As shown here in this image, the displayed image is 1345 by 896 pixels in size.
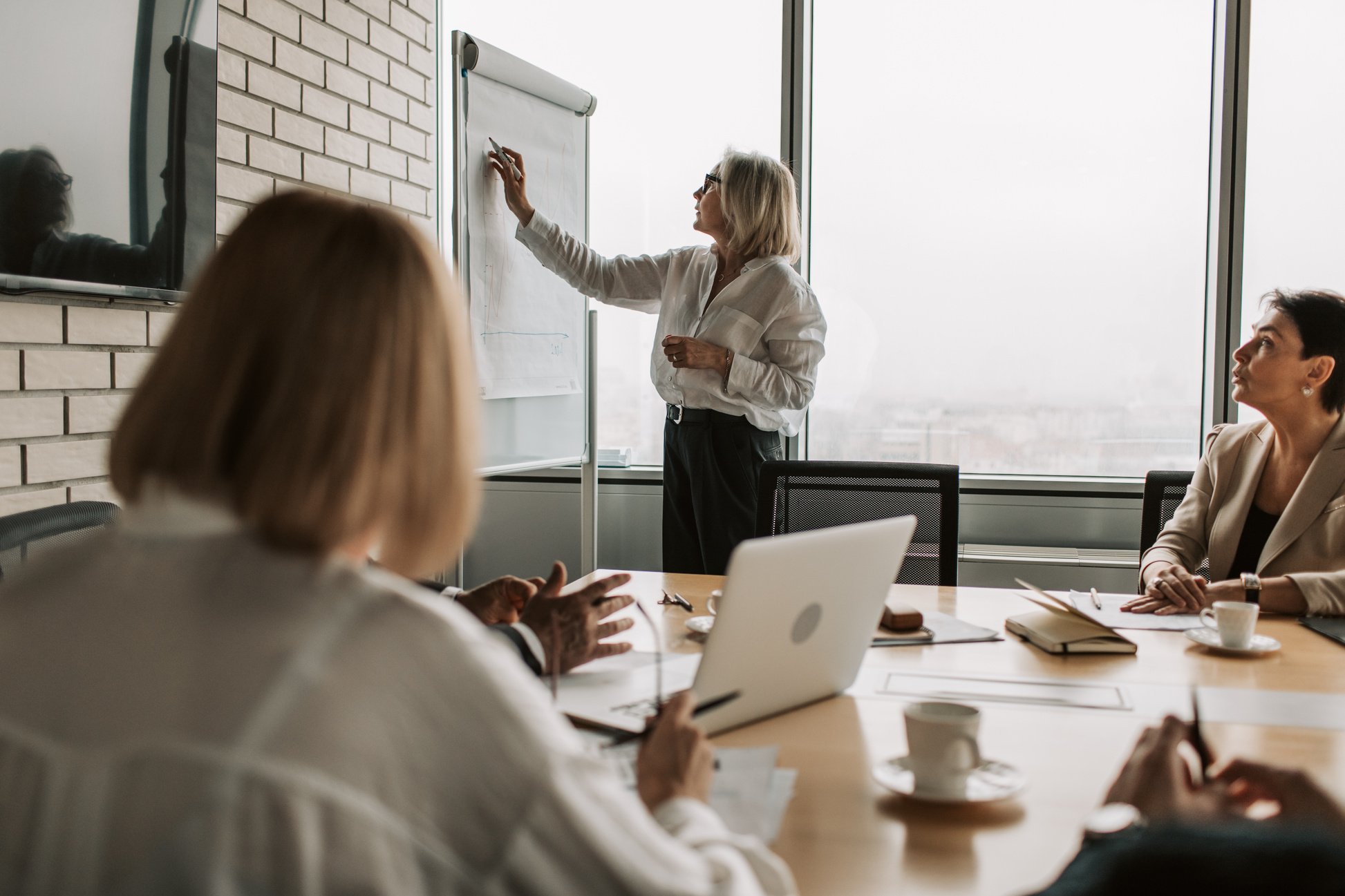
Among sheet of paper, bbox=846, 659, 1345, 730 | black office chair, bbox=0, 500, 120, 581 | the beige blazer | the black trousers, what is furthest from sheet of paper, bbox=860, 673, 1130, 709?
the black trousers

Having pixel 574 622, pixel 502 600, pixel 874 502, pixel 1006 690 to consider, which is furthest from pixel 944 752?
pixel 874 502

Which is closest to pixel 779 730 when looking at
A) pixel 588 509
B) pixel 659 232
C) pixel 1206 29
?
pixel 588 509

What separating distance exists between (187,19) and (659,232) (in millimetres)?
1968

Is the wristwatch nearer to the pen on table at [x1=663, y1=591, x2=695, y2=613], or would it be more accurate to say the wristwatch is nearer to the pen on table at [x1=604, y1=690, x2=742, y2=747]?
the pen on table at [x1=604, y1=690, x2=742, y2=747]

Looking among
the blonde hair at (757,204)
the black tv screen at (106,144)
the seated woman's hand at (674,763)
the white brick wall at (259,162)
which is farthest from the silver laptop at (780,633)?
the blonde hair at (757,204)

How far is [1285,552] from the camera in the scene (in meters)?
2.11

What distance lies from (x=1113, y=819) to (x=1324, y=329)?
1848mm

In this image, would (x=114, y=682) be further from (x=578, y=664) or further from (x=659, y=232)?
(x=659, y=232)

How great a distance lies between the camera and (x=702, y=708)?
45.3 inches

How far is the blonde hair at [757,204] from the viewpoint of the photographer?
316 centimetres

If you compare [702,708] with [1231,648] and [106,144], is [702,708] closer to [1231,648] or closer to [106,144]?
[1231,648]

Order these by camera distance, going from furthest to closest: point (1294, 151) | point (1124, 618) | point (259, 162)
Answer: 1. point (1294, 151)
2. point (259, 162)
3. point (1124, 618)

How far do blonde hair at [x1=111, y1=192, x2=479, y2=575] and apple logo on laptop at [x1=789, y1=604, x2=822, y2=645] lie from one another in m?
0.61

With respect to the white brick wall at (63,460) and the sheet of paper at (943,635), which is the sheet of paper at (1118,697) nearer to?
the sheet of paper at (943,635)
